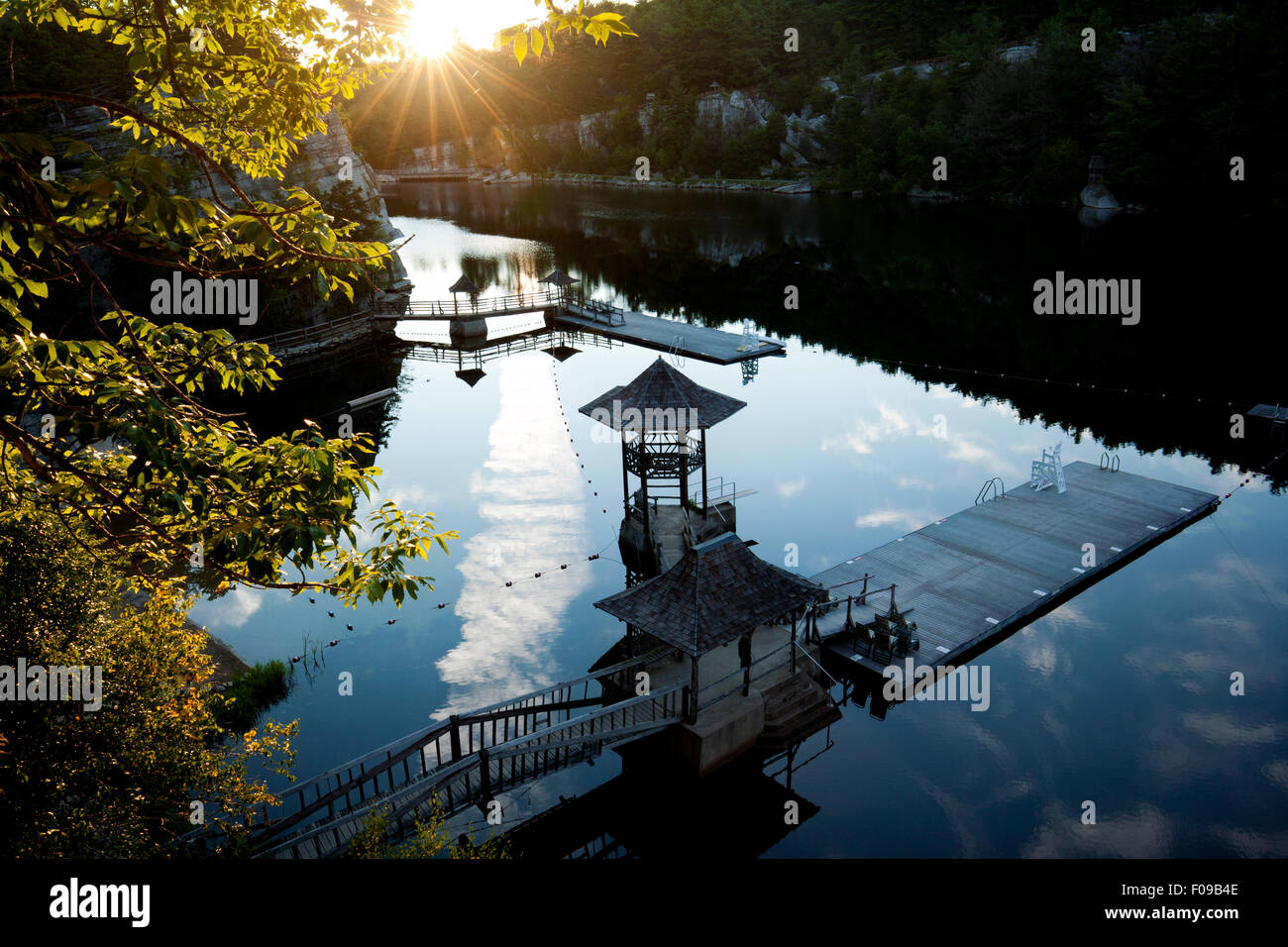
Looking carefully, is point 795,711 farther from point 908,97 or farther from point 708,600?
point 908,97

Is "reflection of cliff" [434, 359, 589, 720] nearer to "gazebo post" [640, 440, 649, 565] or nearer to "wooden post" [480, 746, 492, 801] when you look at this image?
"gazebo post" [640, 440, 649, 565]

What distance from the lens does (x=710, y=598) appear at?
57.5 feet

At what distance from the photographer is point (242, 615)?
80.3 ft

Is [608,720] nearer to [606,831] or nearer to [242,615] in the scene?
[606,831]

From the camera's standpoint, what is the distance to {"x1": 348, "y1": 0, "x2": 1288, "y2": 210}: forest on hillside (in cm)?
7875

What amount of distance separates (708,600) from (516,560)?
35.6ft

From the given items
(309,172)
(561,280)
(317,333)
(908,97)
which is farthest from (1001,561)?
(908,97)

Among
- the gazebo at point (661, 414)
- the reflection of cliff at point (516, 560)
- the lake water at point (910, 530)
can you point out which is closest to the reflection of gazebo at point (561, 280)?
the lake water at point (910, 530)

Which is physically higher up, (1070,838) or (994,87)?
(994,87)

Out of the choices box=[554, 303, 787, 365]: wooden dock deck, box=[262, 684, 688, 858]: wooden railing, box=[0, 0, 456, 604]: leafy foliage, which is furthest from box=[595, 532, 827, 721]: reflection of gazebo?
box=[554, 303, 787, 365]: wooden dock deck

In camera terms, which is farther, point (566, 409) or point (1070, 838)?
point (566, 409)

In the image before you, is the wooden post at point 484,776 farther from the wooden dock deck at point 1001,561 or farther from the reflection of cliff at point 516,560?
the wooden dock deck at point 1001,561
